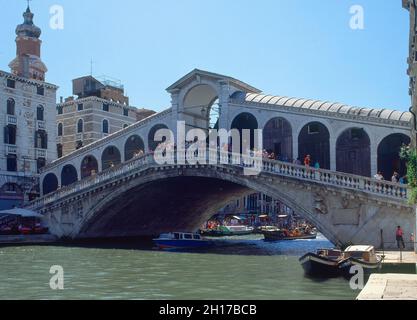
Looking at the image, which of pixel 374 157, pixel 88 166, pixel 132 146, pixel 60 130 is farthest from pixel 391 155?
pixel 60 130

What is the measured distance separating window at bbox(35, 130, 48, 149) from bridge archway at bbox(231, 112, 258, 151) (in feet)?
56.4

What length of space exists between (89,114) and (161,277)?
3121cm

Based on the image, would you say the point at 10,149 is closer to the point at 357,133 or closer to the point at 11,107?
the point at 11,107

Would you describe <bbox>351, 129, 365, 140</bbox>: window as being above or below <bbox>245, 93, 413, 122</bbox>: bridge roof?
below

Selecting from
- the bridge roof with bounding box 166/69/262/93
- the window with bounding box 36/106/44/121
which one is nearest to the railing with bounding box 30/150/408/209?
the bridge roof with bounding box 166/69/262/93

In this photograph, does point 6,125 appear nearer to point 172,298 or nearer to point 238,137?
point 238,137

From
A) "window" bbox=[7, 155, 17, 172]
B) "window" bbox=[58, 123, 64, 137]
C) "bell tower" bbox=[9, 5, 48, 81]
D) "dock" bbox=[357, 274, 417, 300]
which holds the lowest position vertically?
"dock" bbox=[357, 274, 417, 300]

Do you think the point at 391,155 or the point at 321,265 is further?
the point at 391,155

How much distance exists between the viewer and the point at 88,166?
3956cm

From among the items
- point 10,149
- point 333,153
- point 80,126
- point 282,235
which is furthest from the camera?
point 80,126

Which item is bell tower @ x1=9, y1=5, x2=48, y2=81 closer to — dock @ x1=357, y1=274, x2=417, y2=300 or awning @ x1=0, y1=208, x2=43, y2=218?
awning @ x1=0, y1=208, x2=43, y2=218

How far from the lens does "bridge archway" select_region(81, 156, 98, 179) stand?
39.1 metres

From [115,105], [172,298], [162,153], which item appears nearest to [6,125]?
[115,105]

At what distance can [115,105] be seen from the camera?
4975cm
